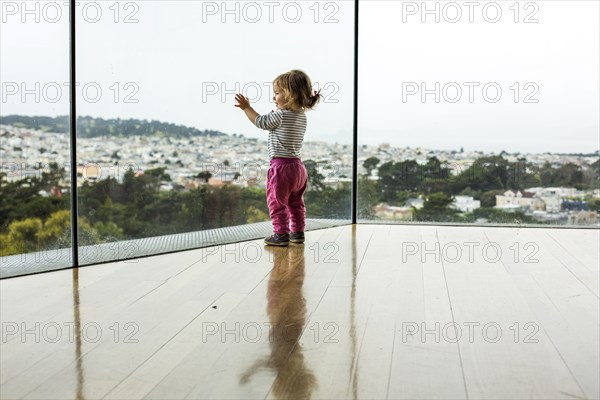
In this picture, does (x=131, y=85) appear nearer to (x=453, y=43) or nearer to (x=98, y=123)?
(x=98, y=123)

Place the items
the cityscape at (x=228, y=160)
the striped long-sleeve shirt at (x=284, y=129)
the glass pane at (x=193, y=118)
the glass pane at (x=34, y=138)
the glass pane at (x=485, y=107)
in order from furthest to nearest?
1. the glass pane at (x=485, y=107)
2. the striped long-sleeve shirt at (x=284, y=129)
3. the glass pane at (x=193, y=118)
4. the cityscape at (x=228, y=160)
5. the glass pane at (x=34, y=138)

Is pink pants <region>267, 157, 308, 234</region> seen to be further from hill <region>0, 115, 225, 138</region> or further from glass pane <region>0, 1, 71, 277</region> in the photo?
glass pane <region>0, 1, 71, 277</region>

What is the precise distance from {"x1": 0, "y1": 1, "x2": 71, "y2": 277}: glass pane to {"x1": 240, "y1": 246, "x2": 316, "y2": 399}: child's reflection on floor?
97cm

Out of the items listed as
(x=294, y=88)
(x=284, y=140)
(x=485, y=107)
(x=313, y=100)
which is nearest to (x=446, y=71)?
(x=485, y=107)

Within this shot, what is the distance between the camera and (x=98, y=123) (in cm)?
346

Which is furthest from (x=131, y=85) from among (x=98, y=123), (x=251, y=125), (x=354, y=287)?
(x=354, y=287)

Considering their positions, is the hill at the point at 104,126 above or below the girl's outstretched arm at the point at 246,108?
below

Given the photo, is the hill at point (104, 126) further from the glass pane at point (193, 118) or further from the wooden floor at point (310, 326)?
the wooden floor at point (310, 326)

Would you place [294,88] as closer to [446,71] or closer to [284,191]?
[284,191]

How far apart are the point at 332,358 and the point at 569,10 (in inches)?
134

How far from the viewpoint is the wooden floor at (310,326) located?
1.84 meters

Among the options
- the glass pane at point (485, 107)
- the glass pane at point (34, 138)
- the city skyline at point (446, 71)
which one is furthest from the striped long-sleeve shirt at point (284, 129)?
the glass pane at point (34, 138)

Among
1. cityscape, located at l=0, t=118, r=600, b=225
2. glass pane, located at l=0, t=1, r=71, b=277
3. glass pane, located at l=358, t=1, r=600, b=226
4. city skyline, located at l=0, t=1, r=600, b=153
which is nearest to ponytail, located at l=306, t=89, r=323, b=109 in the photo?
city skyline, located at l=0, t=1, r=600, b=153

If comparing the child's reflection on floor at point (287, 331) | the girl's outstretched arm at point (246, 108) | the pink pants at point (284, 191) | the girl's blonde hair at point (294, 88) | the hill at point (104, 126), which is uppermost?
the girl's blonde hair at point (294, 88)
